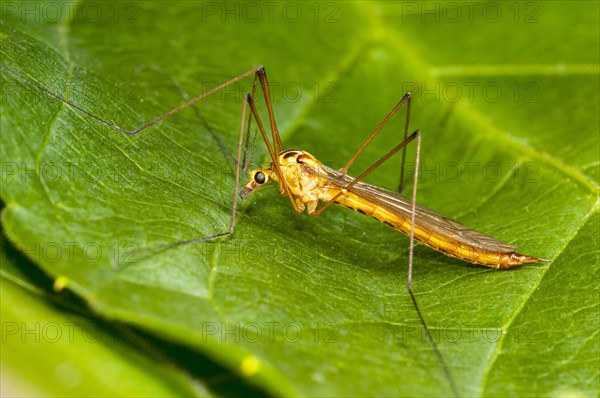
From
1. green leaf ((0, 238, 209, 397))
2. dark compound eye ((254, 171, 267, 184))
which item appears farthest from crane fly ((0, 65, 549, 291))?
green leaf ((0, 238, 209, 397))

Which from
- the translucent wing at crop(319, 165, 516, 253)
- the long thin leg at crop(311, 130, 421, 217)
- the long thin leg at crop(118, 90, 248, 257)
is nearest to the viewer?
the long thin leg at crop(118, 90, 248, 257)

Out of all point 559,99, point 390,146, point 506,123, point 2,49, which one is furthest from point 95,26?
point 559,99

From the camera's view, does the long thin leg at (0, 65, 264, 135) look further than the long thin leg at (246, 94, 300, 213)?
No

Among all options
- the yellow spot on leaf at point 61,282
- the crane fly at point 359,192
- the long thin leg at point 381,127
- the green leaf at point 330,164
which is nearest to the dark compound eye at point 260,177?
the crane fly at point 359,192

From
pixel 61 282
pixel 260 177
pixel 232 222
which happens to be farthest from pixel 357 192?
pixel 61 282

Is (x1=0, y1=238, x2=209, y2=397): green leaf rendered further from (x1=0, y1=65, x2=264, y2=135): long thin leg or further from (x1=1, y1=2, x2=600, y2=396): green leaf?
(x1=0, y1=65, x2=264, y2=135): long thin leg

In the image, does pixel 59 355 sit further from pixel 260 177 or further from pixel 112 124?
pixel 260 177

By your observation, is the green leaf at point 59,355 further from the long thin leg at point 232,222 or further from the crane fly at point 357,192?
the crane fly at point 357,192

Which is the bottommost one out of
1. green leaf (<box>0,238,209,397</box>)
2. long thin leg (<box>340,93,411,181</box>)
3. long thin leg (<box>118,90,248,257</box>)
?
green leaf (<box>0,238,209,397</box>)
